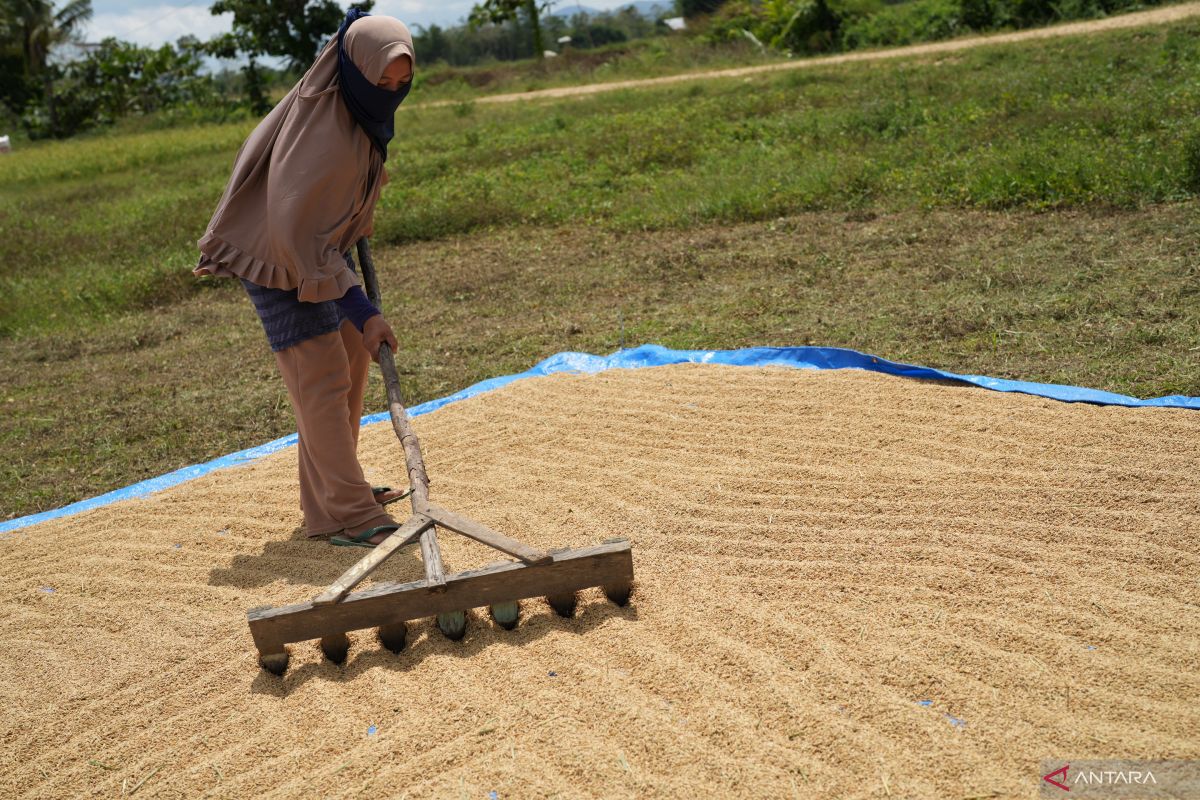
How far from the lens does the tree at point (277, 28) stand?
75.8 feet

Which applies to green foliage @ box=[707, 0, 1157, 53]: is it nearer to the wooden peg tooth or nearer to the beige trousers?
the beige trousers

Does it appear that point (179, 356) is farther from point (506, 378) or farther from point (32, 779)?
point (32, 779)

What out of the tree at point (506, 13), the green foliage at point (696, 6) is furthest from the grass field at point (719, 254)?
the green foliage at point (696, 6)

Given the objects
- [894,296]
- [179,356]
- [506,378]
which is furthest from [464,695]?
[179,356]

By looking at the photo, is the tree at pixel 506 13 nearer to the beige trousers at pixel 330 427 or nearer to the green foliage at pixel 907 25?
the green foliage at pixel 907 25

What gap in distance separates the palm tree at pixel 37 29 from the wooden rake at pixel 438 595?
2962 centimetres

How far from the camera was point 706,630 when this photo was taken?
2805 millimetres

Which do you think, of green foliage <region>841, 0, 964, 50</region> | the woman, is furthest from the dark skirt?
green foliage <region>841, 0, 964, 50</region>

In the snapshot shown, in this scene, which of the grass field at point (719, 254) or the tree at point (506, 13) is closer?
the grass field at point (719, 254)

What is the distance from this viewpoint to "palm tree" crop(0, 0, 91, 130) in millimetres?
28547

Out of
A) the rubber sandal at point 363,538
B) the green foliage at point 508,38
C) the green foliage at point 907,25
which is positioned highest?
the green foliage at point 508,38

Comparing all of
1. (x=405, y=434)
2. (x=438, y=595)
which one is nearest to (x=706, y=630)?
(x=438, y=595)

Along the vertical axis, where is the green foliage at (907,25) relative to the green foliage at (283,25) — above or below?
below

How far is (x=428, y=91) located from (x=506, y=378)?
826 inches
